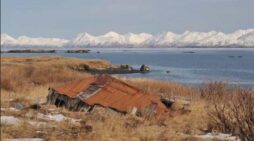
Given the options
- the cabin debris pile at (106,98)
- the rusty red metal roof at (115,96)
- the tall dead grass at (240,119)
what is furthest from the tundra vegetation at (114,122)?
the rusty red metal roof at (115,96)

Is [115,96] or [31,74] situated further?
[115,96]

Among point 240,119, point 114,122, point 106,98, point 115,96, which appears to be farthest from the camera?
point 115,96

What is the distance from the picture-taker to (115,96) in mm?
12969

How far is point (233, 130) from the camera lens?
962cm

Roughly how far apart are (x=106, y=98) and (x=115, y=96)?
30cm

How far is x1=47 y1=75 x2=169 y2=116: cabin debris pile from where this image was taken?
12.3 m

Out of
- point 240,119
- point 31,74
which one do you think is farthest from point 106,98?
point 240,119

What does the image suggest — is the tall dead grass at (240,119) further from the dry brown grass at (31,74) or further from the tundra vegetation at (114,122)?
the dry brown grass at (31,74)

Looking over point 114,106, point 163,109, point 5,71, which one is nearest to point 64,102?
point 114,106

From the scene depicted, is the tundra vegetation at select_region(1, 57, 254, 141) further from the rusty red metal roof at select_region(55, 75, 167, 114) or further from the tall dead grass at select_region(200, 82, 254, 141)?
the rusty red metal roof at select_region(55, 75, 167, 114)

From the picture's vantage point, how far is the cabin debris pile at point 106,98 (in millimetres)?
12301

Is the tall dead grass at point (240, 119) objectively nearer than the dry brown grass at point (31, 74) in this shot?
No

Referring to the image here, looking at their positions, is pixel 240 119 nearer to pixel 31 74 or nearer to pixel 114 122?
pixel 114 122

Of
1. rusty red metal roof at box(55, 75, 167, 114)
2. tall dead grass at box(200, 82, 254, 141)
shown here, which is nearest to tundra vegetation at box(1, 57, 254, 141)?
tall dead grass at box(200, 82, 254, 141)
